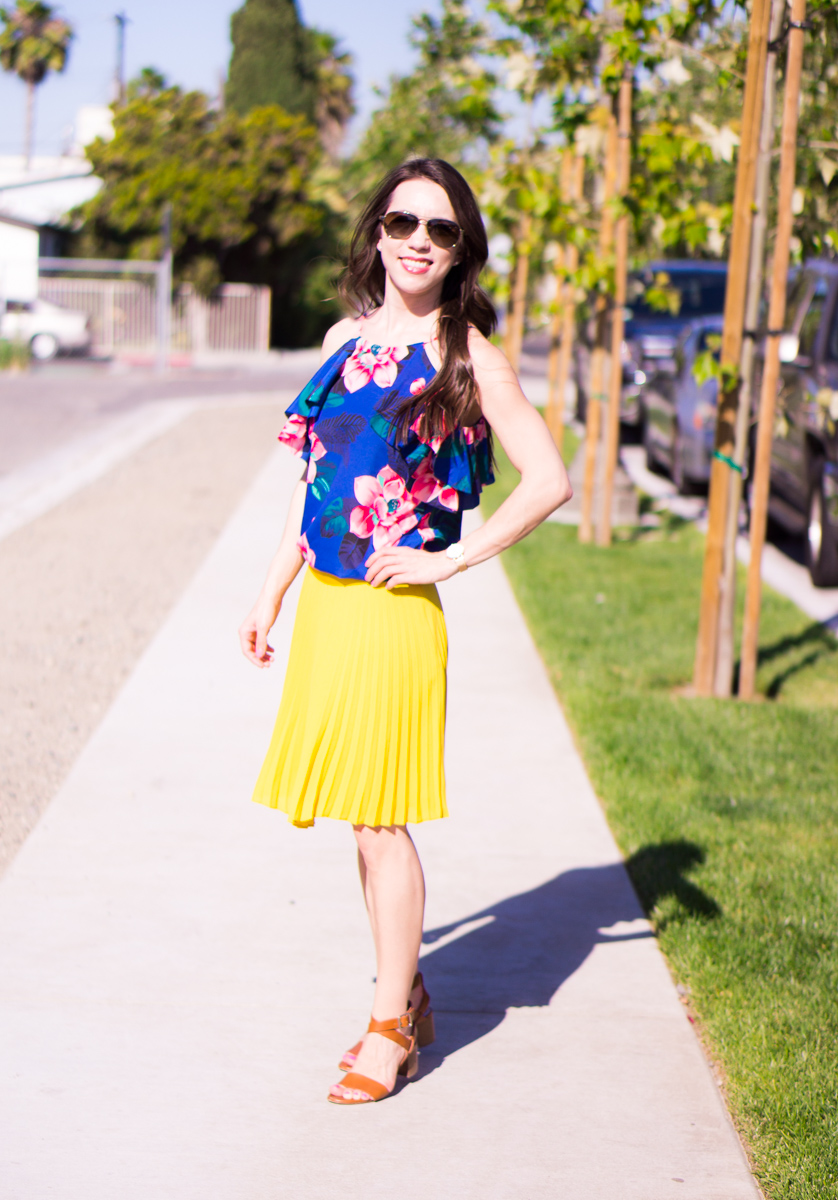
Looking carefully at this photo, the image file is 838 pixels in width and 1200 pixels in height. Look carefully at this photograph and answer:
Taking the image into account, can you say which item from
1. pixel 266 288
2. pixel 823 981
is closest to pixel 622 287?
pixel 823 981

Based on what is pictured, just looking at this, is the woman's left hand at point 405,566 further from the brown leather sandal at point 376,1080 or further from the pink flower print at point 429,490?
the brown leather sandal at point 376,1080

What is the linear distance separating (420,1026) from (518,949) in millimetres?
672

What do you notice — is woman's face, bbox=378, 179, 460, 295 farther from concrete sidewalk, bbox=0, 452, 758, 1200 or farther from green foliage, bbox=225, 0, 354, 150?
green foliage, bbox=225, 0, 354, 150

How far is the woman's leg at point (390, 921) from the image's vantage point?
312cm

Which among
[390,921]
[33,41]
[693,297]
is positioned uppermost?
[33,41]

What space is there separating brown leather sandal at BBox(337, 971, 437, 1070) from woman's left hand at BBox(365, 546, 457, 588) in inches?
36.4

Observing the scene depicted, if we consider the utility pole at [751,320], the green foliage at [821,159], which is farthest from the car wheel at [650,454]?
the utility pole at [751,320]

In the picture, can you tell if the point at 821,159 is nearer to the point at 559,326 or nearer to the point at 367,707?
the point at 367,707

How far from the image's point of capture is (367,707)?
3047 millimetres

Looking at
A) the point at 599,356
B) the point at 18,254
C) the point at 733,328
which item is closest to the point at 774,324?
the point at 733,328

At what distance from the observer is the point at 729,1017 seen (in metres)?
3.52

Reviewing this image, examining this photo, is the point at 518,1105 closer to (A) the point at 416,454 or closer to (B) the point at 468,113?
(A) the point at 416,454

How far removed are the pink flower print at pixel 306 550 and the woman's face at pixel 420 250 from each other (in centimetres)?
56

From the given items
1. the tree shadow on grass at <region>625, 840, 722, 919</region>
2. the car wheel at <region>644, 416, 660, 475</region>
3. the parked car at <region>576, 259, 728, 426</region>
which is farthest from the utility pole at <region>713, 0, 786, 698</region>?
the parked car at <region>576, 259, 728, 426</region>
